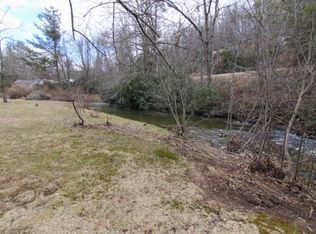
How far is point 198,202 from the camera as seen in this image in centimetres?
259

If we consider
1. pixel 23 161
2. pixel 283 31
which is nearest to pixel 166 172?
pixel 23 161

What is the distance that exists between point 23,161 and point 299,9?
4.65 meters

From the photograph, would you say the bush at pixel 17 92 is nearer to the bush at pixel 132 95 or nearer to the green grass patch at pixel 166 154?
the bush at pixel 132 95

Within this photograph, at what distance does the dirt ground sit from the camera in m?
2.20

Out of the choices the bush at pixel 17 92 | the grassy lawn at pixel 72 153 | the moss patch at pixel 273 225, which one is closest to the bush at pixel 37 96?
the bush at pixel 17 92

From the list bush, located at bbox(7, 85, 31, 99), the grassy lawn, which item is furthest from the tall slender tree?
the grassy lawn

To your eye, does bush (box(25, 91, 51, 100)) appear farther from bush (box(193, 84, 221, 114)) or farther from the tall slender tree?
bush (box(193, 84, 221, 114))

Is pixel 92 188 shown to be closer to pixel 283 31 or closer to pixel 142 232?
pixel 142 232

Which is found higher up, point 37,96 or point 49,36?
point 49,36

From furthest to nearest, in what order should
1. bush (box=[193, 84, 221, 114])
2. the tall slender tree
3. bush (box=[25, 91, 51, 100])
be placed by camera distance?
the tall slender tree < bush (box=[25, 91, 51, 100]) < bush (box=[193, 84, 221, 114])

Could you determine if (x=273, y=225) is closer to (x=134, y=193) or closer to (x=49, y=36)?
(x=134, y=193)

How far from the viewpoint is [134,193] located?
8.87ft

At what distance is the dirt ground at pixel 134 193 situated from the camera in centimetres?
220

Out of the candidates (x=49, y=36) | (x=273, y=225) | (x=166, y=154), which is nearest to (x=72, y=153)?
(x=166, y=154)
